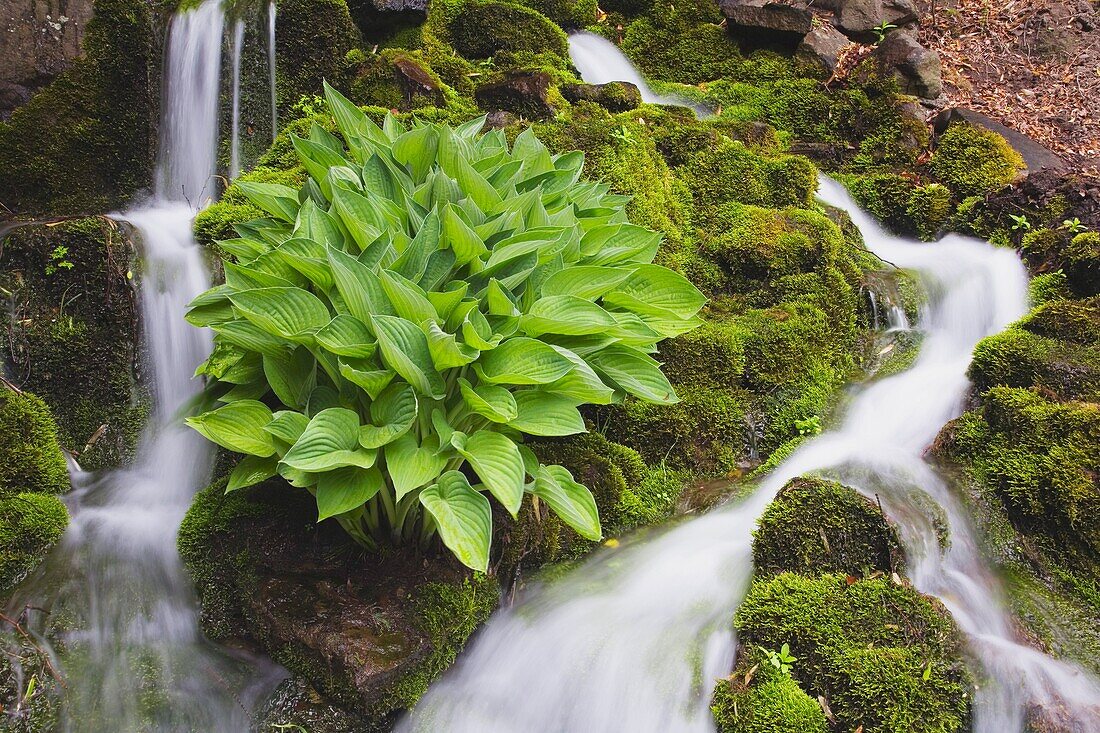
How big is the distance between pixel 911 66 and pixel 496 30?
14.3 ft

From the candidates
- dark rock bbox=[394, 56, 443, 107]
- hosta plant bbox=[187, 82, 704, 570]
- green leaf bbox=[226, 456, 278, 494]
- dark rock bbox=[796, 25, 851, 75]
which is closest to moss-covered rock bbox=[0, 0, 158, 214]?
dark rock bbox=[394, 56, 443, 107]

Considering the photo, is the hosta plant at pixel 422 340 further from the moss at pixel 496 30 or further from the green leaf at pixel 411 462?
the moss at pixel 496 30

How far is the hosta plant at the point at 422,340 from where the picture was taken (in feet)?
6.92

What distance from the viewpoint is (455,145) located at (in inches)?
114

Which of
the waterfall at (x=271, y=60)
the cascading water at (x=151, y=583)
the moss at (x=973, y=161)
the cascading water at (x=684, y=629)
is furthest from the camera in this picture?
the moss at (x=973, y=161)

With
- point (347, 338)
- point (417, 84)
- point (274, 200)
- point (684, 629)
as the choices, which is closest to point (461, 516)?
point (347, 338)

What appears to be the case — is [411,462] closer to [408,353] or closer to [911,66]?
[408,353]

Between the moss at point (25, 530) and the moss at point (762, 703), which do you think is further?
the moss at point (25, 530)

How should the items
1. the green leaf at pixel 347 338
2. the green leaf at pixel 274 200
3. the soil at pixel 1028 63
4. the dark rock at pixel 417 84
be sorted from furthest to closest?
the soil at pixel 1028 63 → the dark rock at pixel 417 84 → the green leaf at pixel 274 200 → the green leaf at pixel 347 338

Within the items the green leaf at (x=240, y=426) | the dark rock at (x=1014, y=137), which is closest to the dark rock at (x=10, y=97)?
the green leaf at (x=240, y=426)

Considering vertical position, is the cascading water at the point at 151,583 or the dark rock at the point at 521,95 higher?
the dark rock at the point at 521,95

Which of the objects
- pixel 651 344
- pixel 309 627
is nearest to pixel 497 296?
pixel 651 344

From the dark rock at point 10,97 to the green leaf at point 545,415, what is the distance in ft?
14.7

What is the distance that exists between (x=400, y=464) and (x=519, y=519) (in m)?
0.91
